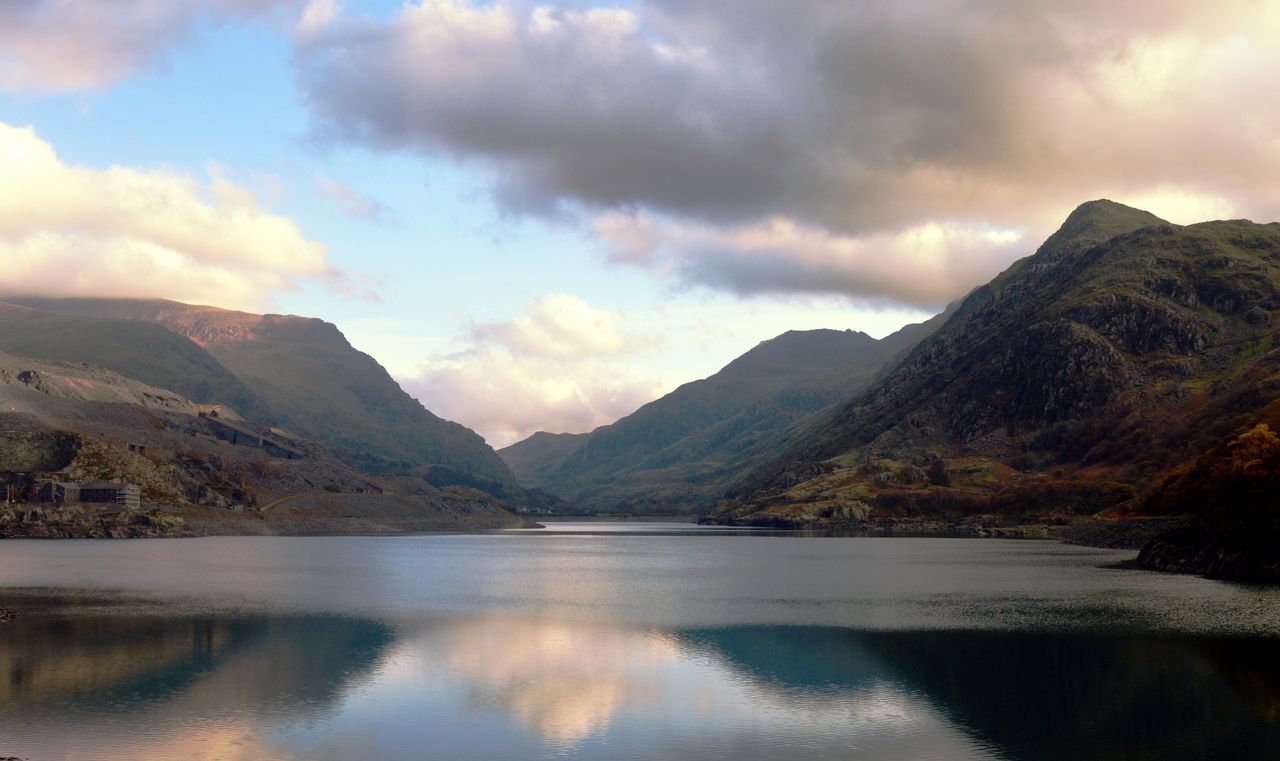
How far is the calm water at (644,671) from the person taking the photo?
155 feet

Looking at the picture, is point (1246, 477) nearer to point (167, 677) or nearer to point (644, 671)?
point (644, 671)

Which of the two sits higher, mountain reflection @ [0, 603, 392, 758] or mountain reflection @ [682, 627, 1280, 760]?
mountain reflection @ [0, 603, 392, 758]

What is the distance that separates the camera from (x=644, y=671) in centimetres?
6506

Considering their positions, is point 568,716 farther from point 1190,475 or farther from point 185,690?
point 1190,475

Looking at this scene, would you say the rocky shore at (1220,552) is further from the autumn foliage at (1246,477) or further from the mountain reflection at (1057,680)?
the mountain reflection at (1057,680)

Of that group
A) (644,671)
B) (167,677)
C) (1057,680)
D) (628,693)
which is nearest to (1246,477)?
(1057,680)

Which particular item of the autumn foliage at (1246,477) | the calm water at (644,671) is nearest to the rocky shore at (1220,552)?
the autumn foliage at (1246,477)

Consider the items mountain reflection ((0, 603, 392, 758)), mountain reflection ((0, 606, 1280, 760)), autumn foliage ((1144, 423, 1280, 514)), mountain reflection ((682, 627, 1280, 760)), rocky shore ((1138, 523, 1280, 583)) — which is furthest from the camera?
autumn foliage ((1144, 423, 1280, 514))

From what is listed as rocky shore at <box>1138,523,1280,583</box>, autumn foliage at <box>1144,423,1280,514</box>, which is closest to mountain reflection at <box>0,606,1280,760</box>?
rocky shore at <box>1138,523,1280,583</box>

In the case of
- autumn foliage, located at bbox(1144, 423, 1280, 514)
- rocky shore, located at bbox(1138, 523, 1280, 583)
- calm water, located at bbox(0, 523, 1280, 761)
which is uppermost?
autumn foliage, located at bbox(1144, 423, 1280, 514)

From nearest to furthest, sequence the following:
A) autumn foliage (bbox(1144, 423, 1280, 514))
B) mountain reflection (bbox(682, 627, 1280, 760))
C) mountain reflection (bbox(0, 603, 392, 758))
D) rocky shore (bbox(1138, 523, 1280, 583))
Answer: mountain reflection (bbox(0, 603, 392, 758)), mountain reflection (bbox(682, 627, 1280, 760)), rocky shore (bbox(1138, 523, 1280, 583)), autumn foliage (bbox(1144, 423, 1280, 514))

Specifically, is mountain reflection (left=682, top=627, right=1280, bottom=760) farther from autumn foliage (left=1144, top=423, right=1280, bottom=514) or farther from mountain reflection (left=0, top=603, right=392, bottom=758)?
autumn foliage (left=1144, top=423, right=1280, bottom=514)

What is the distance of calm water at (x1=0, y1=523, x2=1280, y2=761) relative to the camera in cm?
4722

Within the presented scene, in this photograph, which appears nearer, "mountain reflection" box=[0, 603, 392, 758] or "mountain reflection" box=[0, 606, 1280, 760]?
"mountain reflection" box=[0, 606, 1280, 760]
